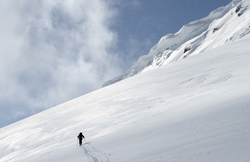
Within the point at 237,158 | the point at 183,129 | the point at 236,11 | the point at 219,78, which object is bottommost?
the point at 237,158

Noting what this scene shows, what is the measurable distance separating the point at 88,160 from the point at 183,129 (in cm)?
510

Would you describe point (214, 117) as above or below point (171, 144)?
above

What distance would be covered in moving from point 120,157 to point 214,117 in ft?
17.5

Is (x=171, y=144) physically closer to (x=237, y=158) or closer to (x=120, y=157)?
(x=120, y=157)

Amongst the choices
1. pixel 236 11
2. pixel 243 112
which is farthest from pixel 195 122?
pixel 236 11

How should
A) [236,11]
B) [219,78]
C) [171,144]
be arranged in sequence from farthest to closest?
[236,11]
[219,78]
[171,144]

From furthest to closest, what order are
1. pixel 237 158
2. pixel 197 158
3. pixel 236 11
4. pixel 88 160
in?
pixel 236 11 < pixel 88 160 < pixel 197 158 < pixel 237 158

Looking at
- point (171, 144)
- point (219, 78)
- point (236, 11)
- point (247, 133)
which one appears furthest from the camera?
point (236, 11)

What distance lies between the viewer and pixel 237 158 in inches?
231

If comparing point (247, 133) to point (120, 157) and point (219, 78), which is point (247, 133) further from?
point (219, 78)

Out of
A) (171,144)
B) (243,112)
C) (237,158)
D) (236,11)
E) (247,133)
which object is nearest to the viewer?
(237,158)

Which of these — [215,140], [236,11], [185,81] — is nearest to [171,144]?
[215,140]

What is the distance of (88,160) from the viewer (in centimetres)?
1066

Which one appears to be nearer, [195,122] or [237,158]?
[237,158]
